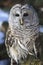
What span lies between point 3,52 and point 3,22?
0.89 feet

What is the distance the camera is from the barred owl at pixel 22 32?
0.80m

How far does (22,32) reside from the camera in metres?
0.84

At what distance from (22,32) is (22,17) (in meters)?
0.06

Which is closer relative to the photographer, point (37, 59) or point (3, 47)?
point (37, 59)

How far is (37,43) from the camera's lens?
2.86 ft

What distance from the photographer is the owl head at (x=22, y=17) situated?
79 centimetres

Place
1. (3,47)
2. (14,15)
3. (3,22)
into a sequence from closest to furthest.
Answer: (14,15) < (3,47) < (3,22)

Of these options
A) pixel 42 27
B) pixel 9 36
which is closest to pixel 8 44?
pixel 9 36

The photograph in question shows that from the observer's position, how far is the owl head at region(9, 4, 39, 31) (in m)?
0.79

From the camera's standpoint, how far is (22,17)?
801 millimetres

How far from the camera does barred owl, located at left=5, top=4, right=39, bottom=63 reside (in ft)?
2.62

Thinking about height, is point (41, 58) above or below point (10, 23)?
below

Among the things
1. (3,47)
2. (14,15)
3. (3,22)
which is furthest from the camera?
(3,22)

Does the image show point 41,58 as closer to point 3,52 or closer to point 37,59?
point 37,59
